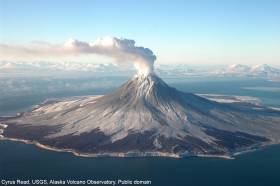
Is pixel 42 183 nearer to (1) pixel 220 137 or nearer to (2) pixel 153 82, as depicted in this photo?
(1) pixel 220 137

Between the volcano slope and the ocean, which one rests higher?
the volcano slope

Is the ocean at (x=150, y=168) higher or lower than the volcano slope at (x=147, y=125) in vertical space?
lower

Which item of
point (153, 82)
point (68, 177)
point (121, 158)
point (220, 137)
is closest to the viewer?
point (68, 177)

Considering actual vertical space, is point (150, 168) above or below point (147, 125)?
below

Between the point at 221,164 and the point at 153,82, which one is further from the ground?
the point at 153,82

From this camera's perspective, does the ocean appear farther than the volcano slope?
No

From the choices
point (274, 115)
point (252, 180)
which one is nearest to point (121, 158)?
point (252, 180)

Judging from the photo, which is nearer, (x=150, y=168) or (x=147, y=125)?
(x=150, y=168)

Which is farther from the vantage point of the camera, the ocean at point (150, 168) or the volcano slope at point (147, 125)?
the volcano slope at point (147, 125)
